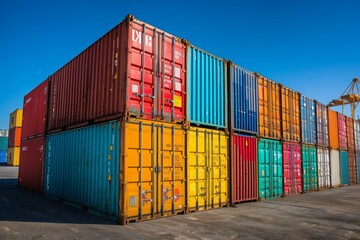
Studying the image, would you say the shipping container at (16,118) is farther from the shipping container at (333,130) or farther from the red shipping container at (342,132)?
the red shipping container at (342,132)

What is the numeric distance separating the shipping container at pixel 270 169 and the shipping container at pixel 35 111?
1157cm

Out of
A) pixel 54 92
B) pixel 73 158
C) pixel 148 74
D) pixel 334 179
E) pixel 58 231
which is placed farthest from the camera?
pixel 334 179

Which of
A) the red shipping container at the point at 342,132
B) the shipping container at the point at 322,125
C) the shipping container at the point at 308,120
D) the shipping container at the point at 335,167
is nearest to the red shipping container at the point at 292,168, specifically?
the shipping container at the point at 308,120

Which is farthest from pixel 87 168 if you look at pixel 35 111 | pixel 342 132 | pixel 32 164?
pixel 342 132

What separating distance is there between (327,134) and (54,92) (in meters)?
19.2

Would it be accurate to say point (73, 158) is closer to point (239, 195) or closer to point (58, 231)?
point (58, 231)

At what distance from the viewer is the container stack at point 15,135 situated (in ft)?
158

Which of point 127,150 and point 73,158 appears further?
point 73,158

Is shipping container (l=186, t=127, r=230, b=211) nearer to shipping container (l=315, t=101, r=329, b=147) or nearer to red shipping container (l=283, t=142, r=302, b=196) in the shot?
red shipping container (l=283, t=142, r=302, b=196)

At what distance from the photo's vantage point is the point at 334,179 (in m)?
21.5

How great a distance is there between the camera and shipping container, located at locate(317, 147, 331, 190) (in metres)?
19.3

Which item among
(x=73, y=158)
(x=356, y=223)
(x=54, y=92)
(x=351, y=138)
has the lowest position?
(x=356, y=223)

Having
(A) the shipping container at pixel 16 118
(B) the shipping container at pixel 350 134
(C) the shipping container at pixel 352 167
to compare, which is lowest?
(C) the shipping container at pixel 352 167

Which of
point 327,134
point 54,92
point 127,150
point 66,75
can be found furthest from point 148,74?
point 327,134
